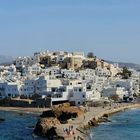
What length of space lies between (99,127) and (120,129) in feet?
7.04

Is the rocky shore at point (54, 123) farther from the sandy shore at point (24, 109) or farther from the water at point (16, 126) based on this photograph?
the sandy shore at point (24, 109)

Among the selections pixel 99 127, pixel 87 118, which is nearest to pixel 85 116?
pixel 87 118

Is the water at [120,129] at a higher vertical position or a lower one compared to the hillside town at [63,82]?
lower

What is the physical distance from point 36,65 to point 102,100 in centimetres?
2363

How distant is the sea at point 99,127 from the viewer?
42688 millimetres

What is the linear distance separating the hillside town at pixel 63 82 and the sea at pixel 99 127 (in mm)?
7903

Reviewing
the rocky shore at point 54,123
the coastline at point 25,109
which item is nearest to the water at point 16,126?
the rocky shore at point 54,123

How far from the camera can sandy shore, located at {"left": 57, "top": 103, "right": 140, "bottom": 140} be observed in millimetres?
41375

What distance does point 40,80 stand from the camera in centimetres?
7125

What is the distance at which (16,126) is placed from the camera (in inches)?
1955

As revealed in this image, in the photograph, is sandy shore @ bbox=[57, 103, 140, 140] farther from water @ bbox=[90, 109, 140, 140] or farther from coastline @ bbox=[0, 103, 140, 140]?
water @ bbox=[90, 109, 140, 140]

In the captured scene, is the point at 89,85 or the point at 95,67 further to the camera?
the point at 95,67

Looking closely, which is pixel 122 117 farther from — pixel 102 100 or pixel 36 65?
pixel 36 65

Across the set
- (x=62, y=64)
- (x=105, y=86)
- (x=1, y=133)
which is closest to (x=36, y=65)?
(x=62, y=64)
